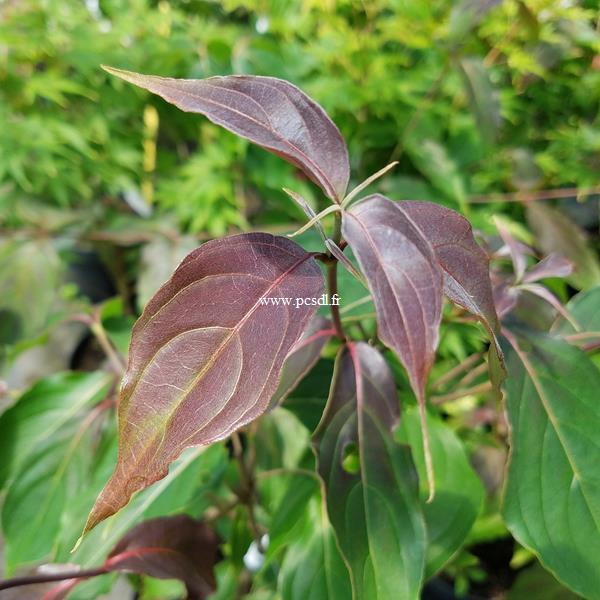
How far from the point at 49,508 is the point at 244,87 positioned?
0.50 metres

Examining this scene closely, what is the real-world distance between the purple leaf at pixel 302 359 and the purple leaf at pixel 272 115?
134 mm

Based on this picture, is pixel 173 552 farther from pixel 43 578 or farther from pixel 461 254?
pixel 461 254

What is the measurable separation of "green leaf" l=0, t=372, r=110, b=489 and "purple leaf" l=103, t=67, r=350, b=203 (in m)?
0.43

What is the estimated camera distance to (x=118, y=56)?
957 millimetres

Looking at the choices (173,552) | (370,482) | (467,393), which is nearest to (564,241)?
(467,393)

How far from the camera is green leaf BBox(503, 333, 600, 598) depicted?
1.06 ft

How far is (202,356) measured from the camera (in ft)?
0.78

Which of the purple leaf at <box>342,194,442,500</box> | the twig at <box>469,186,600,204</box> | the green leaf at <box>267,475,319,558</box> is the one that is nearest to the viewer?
the purple leaf at <box>342,194,442,500</box>

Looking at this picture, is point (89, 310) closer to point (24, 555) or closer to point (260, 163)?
point (24, 555)

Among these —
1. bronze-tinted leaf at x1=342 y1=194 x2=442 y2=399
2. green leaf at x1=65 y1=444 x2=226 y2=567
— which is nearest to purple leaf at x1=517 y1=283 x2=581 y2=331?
bronze-tinted leaf at x1=342 y1=194 x2=442 y2=399

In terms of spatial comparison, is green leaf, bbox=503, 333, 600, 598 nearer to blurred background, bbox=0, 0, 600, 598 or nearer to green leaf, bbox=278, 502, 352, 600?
green leaf, bbox=278, 502, 352, 600

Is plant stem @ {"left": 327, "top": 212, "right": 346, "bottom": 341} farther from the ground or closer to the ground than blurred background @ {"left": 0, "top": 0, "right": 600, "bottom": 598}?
closer to the ground

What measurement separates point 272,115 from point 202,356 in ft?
0.50

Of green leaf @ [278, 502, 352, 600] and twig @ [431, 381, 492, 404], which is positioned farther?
twig @ [431, 381, 492, 404]
